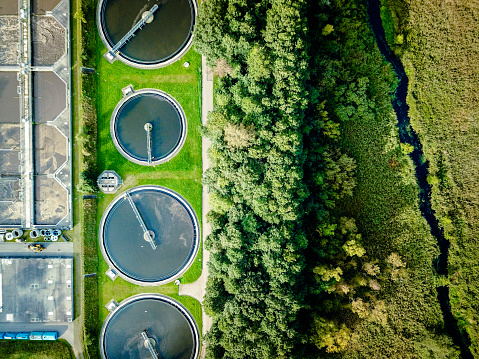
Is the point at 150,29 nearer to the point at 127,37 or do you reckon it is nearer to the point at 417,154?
the point at 127,37

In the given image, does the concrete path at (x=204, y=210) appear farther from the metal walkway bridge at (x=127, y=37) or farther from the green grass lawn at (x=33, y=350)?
the green grass lawn at (x=33, y=350)

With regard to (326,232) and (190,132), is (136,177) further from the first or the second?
(326,232)

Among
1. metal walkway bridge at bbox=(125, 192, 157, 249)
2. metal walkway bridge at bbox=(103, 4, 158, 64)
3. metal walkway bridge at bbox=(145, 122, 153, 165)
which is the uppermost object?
metal walkway bridge at bbox=(103, 4, 158, 64)

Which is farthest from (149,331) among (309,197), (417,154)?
(417,154)

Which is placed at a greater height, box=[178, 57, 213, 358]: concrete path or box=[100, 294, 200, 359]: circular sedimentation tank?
box=[178, 57, 213, 358]: concrete path

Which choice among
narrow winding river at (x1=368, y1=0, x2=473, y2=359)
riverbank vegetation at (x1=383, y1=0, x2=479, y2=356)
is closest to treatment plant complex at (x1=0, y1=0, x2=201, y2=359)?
narrow winding river at (x1=368, y1=0, x2=473, y2=359)

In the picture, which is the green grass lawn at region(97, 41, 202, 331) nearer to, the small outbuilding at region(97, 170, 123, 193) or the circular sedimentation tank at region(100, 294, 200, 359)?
the small outbuilding at region(97, 170, 123, 193)

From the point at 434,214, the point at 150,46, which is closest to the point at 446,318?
the point at 434,214
